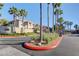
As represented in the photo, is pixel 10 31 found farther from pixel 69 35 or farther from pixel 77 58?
pixel 77 58

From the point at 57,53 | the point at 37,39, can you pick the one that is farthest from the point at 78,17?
the point at 57,53

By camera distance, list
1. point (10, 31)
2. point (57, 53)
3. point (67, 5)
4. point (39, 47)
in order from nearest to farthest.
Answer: point (57, 53)
point (39, 47)
point (67, 5)
point (10, 31)

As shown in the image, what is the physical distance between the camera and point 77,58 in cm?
862

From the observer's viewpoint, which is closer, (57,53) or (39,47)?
(57,53)

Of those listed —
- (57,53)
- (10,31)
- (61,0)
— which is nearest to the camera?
(57,53)

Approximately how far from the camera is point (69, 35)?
16.6 metres

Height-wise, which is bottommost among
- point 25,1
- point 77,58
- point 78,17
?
point 77,58

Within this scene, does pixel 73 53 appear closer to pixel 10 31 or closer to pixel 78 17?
pixel 78 17

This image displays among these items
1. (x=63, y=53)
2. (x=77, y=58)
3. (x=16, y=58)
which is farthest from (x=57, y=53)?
(x=16, y=58)

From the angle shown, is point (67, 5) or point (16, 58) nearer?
point (16, 58)

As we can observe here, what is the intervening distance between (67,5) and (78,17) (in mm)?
1029

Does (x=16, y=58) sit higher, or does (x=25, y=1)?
(x=25, y=1)

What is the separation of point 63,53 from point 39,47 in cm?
123

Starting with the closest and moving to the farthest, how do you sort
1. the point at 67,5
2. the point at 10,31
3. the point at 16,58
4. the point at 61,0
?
the point at 16,58, the point at 61,0, the point at 67,5, the point at 10,31
